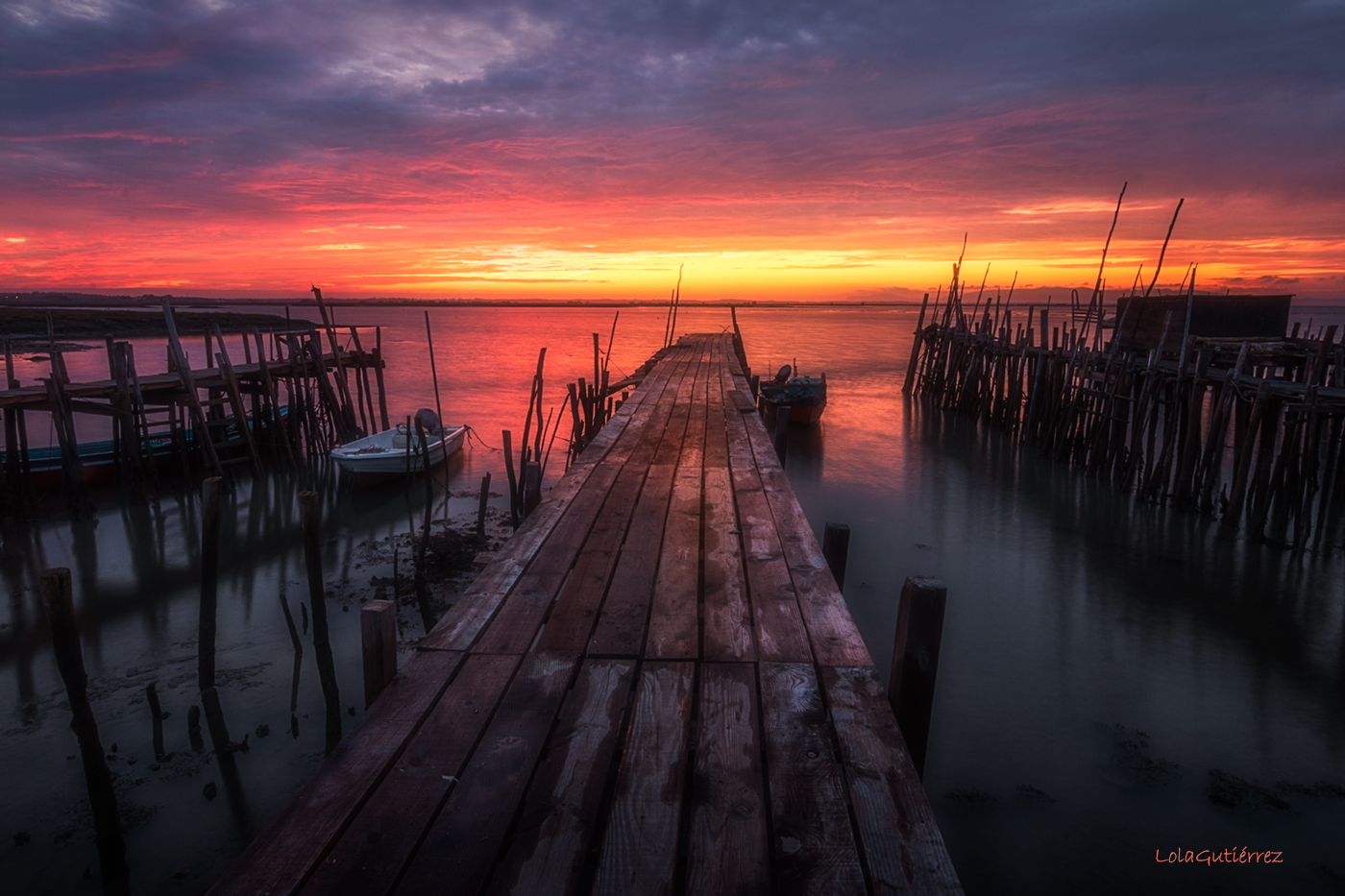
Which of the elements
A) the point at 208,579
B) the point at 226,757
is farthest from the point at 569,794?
the point at 208,579

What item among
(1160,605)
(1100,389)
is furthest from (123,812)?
(1100,389)

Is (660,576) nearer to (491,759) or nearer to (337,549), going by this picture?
(491,759)

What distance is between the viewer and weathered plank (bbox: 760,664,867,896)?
197 cm

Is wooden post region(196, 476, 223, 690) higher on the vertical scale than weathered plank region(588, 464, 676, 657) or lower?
lower

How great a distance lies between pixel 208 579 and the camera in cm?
611

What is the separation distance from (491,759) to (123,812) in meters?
4.59

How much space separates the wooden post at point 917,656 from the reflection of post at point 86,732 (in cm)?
469

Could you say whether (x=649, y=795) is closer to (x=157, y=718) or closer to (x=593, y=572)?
(x=593, y=572)

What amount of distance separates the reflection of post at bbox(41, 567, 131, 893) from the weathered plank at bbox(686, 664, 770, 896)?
3.98 meters

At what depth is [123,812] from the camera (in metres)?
5.12

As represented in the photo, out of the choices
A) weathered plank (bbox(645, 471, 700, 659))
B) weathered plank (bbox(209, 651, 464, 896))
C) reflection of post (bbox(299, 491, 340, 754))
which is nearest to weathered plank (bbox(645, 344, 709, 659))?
weathered plank (bbox(645, 471, 700, 659))

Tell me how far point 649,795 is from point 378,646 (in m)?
1.52

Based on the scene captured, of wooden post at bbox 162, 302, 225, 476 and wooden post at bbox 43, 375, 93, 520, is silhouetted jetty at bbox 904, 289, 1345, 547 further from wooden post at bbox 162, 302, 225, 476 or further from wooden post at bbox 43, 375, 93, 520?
wooden post at bbox 43, 375, 93, 520

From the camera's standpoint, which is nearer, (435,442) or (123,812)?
(123,812)
